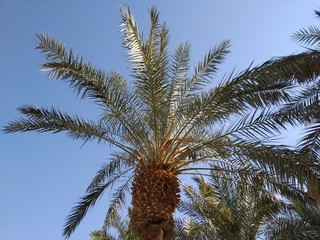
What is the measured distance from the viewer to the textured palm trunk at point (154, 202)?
8.66 metres

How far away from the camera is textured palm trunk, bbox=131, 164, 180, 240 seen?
866 centimetres

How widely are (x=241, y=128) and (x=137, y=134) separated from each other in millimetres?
2343

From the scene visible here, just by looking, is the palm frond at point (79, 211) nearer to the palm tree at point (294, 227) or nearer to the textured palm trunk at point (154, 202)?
the textured palm trunk at point (154, 202)

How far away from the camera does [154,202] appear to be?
28.9 ft

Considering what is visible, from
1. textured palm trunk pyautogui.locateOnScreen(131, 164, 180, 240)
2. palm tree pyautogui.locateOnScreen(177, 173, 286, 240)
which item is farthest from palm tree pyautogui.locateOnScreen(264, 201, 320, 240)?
textured palm trunk pyautogui.locateOnScreen(131, 164, 180, 240)

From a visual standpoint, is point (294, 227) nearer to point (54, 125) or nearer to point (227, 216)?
point (227, 216)

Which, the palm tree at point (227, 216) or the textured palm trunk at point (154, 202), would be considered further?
the palm tree at point (227, 216)

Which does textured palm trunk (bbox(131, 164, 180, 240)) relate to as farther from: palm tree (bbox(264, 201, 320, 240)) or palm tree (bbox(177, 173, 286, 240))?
palm tree (bbox(264, 201, 320, 240))

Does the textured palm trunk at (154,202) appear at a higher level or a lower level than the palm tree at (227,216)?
lower

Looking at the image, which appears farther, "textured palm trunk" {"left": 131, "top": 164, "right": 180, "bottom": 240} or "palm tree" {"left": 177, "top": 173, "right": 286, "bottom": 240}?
"palm tree" {"left": 177, "top": 173, "right": 286, "bottom": 240}

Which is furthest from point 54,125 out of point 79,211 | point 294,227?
point 294,227

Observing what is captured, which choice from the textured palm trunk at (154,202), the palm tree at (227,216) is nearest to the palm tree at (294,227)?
the palm tree at (227,216)

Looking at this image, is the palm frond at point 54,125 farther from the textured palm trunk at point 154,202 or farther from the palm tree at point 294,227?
the palm tree at point 294,227

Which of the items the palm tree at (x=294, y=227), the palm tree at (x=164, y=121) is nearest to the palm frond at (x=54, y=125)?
the palm tree at (x=164, y=121)
